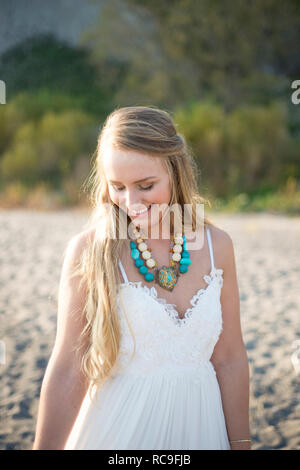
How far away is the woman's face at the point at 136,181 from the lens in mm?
1280

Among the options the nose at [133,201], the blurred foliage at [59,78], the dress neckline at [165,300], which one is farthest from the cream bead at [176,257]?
the blurred foliage at [59,78]

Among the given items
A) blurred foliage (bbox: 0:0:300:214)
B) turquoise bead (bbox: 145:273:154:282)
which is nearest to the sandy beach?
turquoise bead (bbox: 145:273:154:282)

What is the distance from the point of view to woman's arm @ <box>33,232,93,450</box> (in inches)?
49.3

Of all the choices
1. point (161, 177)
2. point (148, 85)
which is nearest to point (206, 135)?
point (148, 85)

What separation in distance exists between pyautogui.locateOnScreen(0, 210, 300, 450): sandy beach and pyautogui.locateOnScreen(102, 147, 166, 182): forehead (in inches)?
86.4

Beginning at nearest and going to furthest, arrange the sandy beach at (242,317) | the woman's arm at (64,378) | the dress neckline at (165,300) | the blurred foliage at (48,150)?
the woman's arm at (64,378) < the dress neckline at (165,300) < the sandy beach at (242,317) < the blurred foliage at (48,150)

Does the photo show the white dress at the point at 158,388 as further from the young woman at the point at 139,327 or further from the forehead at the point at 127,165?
the forehead at the point at 127,165

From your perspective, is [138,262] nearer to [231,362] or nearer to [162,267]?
[162,267]

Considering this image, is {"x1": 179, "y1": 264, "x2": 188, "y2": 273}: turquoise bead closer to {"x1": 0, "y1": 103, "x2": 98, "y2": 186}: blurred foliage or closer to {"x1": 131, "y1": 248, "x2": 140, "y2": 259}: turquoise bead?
{"x1": 131, "y1": 248, "x2": 140, "y2": 259}: turquoise bead

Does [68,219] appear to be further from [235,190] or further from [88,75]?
[88,75]

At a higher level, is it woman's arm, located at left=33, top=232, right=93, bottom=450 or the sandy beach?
woman's arm, located at left=33, top=232, right=93, bottom=450

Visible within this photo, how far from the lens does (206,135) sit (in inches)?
514

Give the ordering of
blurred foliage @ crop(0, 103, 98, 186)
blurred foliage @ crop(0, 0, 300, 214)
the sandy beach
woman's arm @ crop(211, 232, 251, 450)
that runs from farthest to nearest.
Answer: blurred foliage @ crop(0, 103, 98, 186), blurred foliage @ crop(0, 0, 300, 214), the sandy beach, woman's arm @ crop(211, 232, 251, 450)
